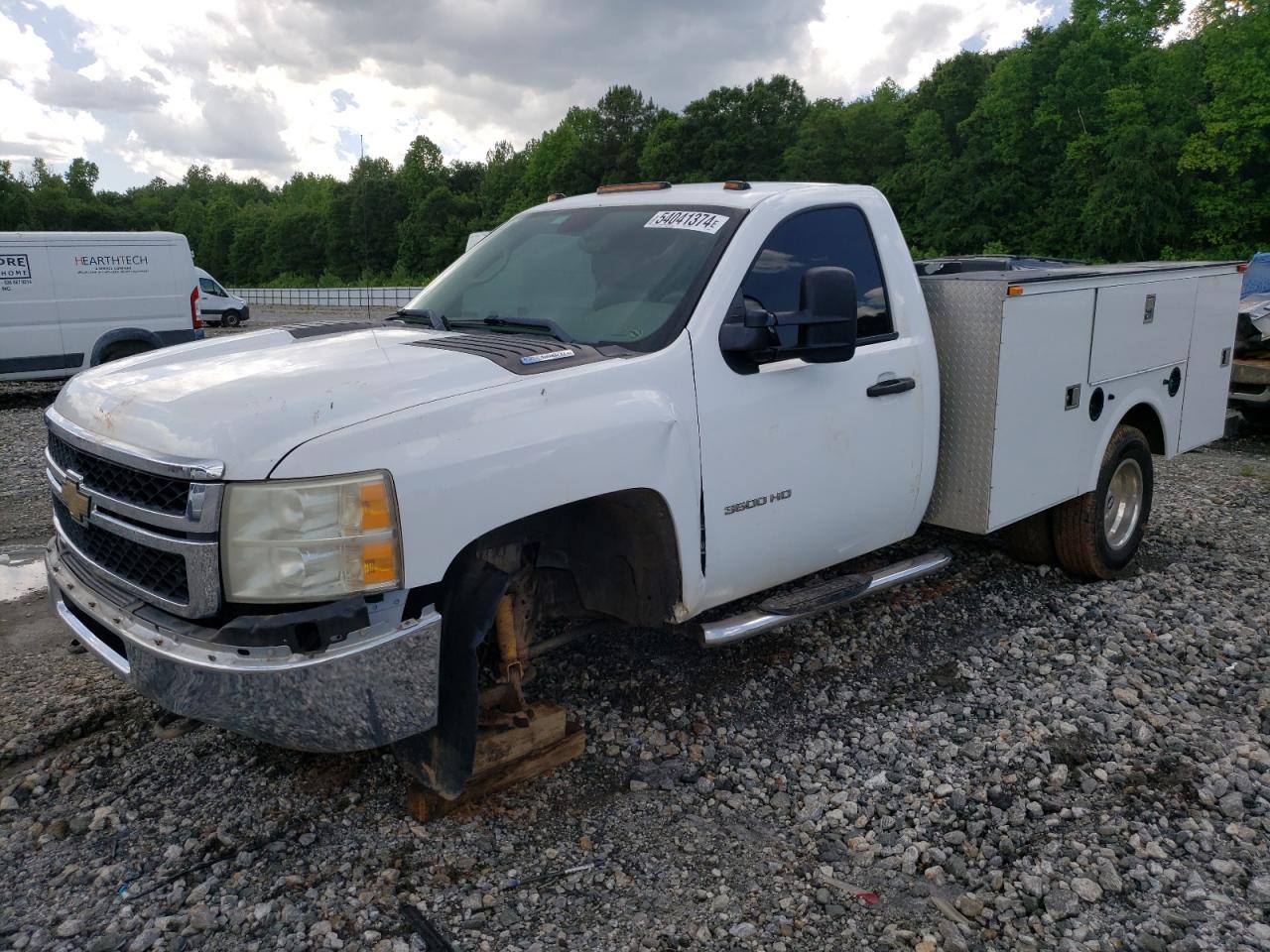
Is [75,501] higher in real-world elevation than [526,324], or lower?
lower

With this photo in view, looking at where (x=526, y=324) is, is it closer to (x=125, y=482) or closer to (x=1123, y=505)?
(x=125, y=482)

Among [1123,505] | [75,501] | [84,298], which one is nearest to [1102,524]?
[1123,505]

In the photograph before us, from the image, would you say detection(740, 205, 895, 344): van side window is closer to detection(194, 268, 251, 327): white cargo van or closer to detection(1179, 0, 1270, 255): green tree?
detection(194, 268, 251, 327): white cargo van

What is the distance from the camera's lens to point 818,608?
387 centimetres

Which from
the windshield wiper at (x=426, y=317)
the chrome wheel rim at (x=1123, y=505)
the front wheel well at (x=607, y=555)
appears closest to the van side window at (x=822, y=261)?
the front wheel well at (x=607, y=555)

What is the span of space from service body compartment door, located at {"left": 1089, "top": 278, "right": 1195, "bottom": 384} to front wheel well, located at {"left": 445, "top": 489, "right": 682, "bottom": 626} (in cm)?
280

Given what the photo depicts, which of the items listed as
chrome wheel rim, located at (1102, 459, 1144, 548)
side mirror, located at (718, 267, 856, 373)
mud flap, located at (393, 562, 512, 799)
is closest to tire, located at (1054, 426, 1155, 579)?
chrome wheel rim, located at (1102, 459, 1144, 548)

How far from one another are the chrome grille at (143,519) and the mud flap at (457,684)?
0.65m

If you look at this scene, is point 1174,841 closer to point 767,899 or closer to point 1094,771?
point 1094,771

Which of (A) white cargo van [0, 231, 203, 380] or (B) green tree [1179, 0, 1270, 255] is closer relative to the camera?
(A) white cargo van [0, 231, 203, 380]

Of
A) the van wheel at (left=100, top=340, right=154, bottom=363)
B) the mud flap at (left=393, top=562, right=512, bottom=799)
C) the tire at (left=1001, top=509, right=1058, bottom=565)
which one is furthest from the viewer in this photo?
the van wheel at (left=100, top=340, right=154, bottom=363)

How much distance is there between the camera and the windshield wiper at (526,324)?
11.7 ft

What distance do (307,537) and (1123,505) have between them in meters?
4.93

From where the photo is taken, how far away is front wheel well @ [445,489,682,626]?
3.29 metres
